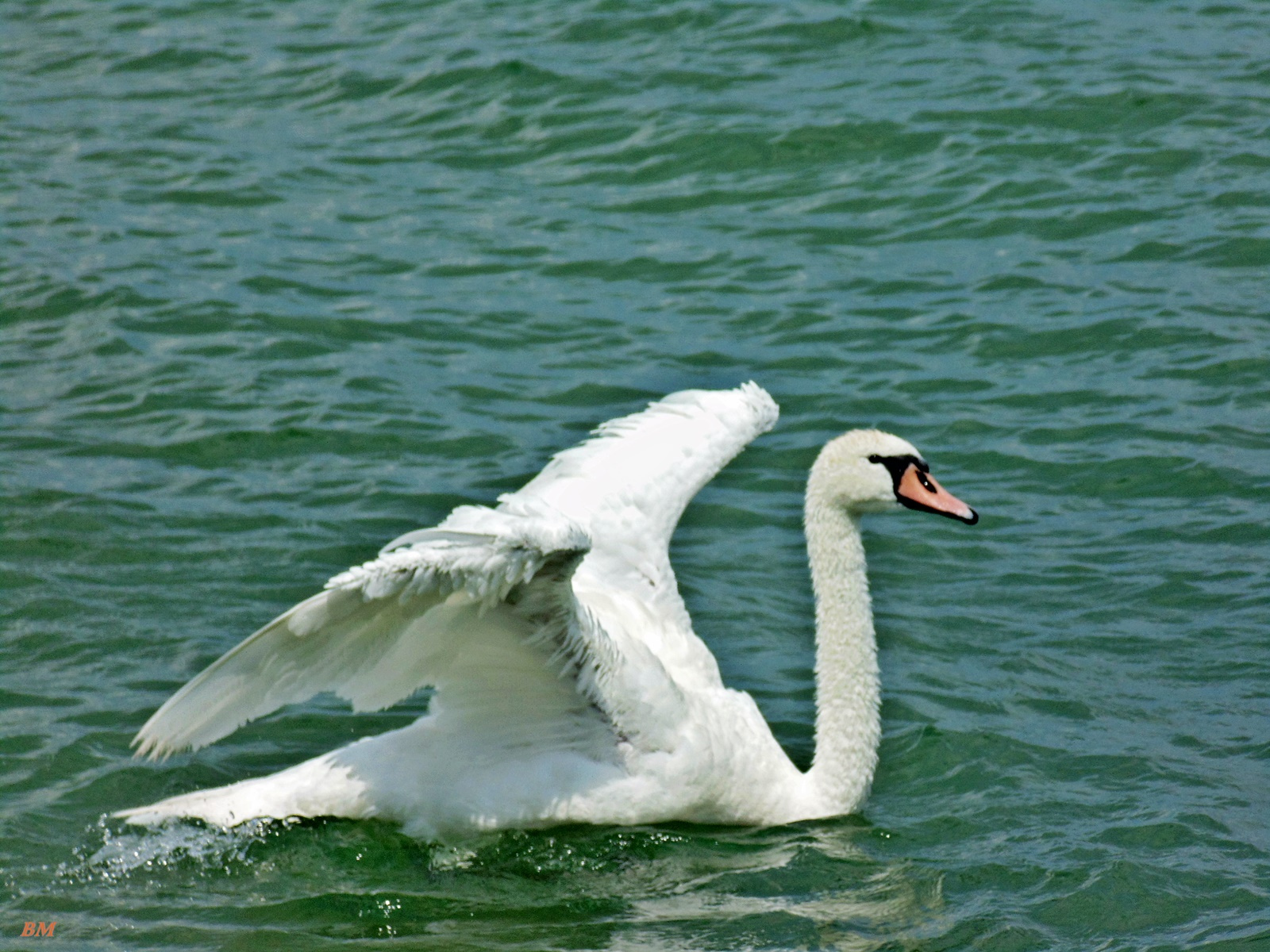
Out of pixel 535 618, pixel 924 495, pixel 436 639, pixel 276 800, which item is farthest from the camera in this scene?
pixel 924 495

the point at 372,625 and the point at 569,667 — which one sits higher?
the point at 372,625

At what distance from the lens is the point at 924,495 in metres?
6.56

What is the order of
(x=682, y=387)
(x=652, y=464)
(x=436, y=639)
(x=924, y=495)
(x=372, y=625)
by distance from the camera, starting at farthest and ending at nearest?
(x=682, y=387) → (x=652, y=464) → (x=924, y=495) → (x=436, y=639) → (x=372, y=625)

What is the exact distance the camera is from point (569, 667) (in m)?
5.86

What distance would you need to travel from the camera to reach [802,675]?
24.8 feet

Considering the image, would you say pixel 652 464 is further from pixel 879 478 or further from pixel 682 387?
pixel 682 387

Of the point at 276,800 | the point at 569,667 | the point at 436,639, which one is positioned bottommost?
the point at 276,800

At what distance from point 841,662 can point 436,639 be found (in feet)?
5.31

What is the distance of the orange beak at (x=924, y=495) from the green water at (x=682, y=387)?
0.97 meters

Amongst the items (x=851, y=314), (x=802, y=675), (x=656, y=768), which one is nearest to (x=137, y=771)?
(x=656, y=768)

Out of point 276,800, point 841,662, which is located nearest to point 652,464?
point 841,662

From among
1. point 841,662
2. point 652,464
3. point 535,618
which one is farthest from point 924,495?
point 535,618

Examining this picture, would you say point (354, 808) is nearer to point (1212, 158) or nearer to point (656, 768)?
point (656, 768)

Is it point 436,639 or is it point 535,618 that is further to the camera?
point 436,639
